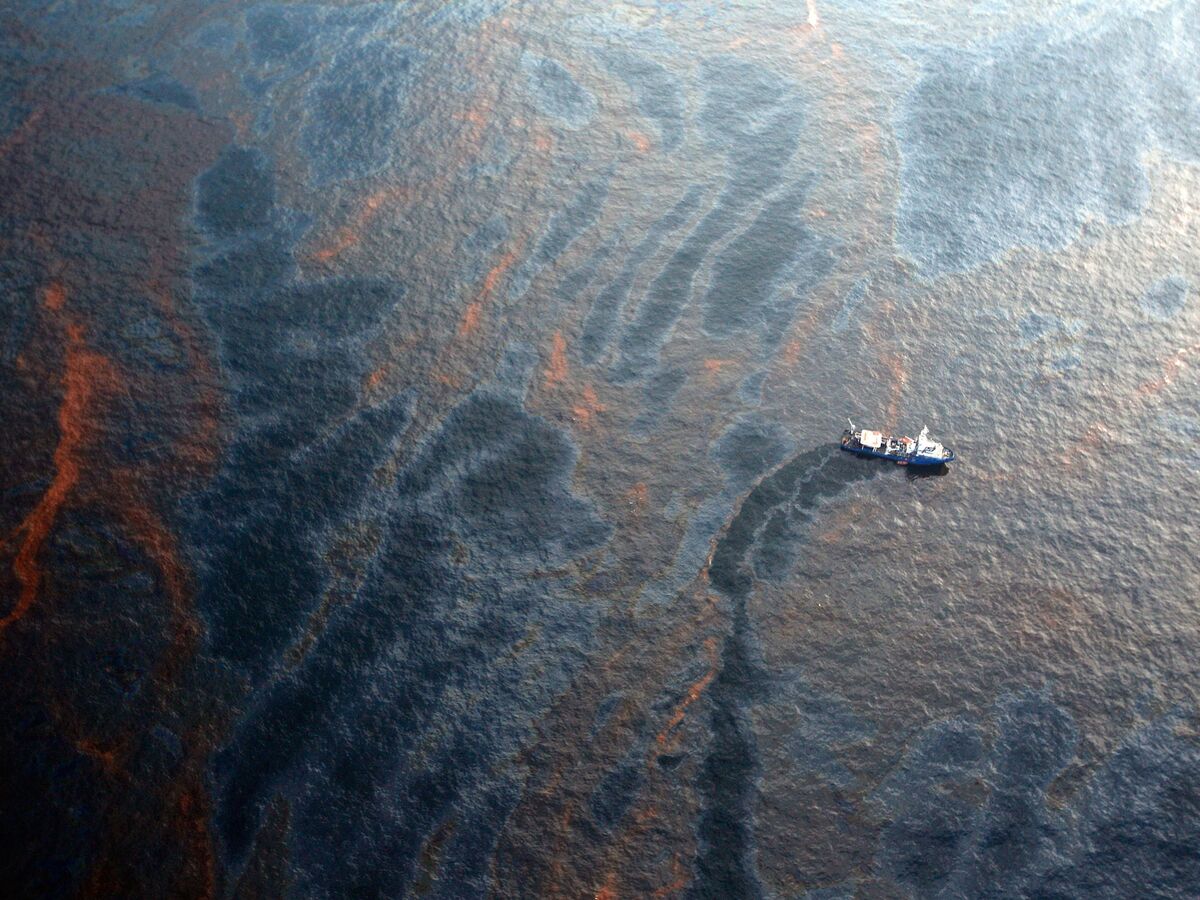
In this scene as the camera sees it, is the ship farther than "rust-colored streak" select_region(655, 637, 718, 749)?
Yes

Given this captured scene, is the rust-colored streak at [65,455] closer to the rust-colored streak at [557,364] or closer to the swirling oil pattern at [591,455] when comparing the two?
the swirling oil pattern at [591,455]

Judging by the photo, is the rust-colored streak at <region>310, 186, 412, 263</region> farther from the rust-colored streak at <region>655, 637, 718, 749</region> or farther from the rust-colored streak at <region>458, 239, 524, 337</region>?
the rust-colored streak at <region>655, 637, 718, 749</region>

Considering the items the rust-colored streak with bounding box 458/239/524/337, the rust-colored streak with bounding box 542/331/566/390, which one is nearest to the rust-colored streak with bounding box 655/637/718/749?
the rust-colored streak with bounding box 542/331/566/390

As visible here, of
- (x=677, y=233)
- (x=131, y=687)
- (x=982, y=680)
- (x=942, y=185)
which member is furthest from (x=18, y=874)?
(x=942, y=185)

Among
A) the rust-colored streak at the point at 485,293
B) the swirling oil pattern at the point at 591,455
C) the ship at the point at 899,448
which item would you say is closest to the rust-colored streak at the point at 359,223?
the swirling oil pattern at the point at 591,455

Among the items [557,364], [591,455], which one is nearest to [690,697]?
[591,455]

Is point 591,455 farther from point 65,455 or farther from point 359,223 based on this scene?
point 65,455

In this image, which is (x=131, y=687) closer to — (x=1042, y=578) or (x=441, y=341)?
(x=441, y=341)

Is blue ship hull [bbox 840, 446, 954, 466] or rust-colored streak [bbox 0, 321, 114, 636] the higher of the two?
blue ship hull [bbox 840, 446, 954, 466]
